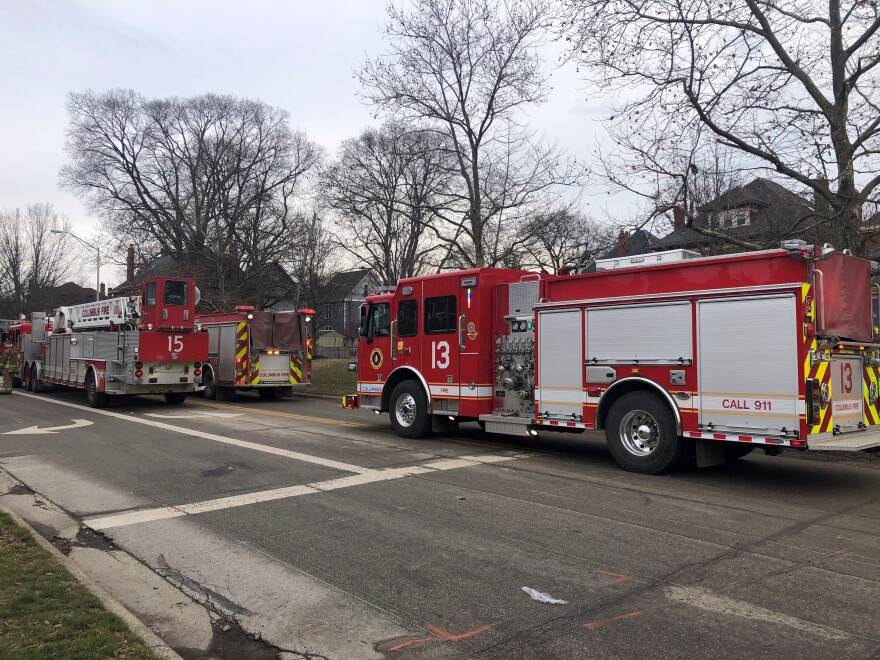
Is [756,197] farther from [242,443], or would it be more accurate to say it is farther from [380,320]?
[242,443]

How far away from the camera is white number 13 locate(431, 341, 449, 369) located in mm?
11219

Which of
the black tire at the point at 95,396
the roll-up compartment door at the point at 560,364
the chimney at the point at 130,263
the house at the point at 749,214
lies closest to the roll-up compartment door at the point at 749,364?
the roll-up compartment door at the point at 560,364

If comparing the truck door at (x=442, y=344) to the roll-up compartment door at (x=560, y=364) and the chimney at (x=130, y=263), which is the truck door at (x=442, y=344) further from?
the chimney at (x=130, y=263)

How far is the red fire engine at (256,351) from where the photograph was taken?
2033 centimetres

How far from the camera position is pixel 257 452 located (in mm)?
10297

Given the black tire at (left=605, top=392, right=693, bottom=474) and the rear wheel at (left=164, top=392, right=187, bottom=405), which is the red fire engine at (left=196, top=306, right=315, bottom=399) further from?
the black tire at (left=605, top=392, right=693, bottom=474)

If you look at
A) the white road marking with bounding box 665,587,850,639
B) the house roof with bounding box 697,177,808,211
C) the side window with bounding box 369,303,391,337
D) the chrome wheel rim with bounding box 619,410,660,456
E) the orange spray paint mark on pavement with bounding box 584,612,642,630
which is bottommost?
the orange spray paint mark on pavement with bounding box 584,612,642,630

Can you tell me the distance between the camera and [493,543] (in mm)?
5629

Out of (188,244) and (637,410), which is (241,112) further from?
(637,410)

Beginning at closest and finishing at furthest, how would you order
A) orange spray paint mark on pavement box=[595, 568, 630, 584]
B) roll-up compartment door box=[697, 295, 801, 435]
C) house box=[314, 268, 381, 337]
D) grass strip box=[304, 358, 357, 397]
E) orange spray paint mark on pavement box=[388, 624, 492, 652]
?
orange spray paint mark on pavement box=[388, 624, 492, 652] < orange spray paint mark on pavement box=[595, 568, 630, 584] < roll-up compartment door box=[697, 295, 801, 435] < grass strip box=[304, 358, 357, 397] < house box=[314, 268, 381, 337]

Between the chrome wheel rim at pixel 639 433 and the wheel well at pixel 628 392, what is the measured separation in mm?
290

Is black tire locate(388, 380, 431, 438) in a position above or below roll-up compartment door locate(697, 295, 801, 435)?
below

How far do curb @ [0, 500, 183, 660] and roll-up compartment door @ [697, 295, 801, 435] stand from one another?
6.27m

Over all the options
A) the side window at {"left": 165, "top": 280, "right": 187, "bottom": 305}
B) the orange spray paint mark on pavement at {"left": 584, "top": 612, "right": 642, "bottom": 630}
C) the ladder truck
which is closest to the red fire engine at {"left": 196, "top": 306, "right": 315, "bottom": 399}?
the ladder truck
